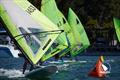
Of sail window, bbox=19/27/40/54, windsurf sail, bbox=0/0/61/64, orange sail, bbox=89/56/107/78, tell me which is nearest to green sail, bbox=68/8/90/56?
orange sail, bbox=89/56/107/78

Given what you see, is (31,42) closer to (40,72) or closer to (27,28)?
(27,28)

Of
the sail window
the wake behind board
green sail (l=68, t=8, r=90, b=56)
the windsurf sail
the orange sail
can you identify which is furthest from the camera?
green sail (l=68, t=8, r=90, b=56)

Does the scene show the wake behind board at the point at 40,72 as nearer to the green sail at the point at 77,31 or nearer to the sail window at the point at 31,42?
the sail window at the point at 31,42

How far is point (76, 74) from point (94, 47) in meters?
52.8

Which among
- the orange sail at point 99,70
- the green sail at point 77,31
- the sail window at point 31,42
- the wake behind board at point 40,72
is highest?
the sail window at point 31,42

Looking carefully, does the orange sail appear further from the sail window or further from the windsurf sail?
the sail window

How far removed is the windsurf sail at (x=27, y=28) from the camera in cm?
3956

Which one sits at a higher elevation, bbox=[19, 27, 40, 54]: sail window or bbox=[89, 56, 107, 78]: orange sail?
bbox=[19, 27, 40, 54]: sail window

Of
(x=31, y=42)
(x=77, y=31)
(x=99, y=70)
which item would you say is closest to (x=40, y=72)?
(x=31, y=42)

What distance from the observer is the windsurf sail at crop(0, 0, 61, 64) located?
3956 centimetres

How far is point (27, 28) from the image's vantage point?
40.1 m

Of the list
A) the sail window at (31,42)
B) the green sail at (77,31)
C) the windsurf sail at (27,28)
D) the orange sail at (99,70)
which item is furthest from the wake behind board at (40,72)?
the green sail at (77,31)

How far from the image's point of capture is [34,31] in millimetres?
40219

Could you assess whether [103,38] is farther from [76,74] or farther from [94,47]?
[76,74]
